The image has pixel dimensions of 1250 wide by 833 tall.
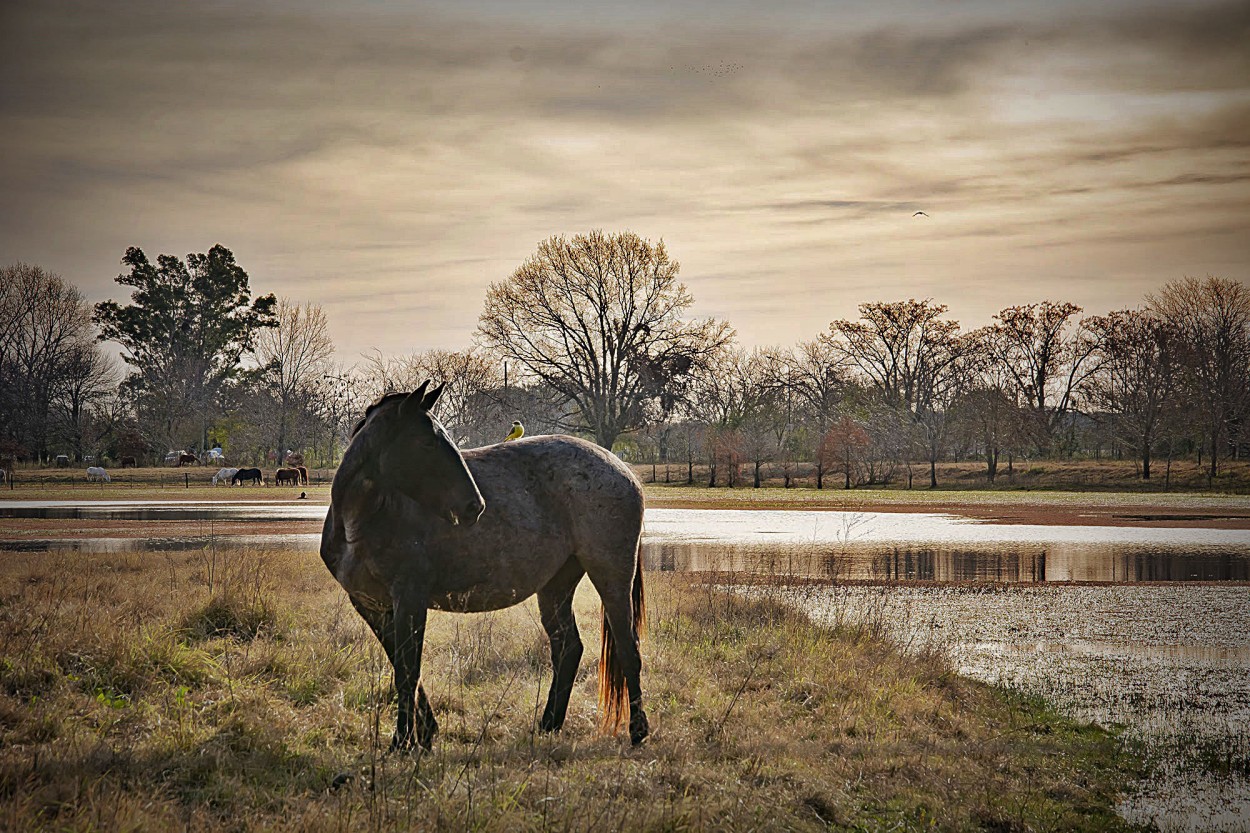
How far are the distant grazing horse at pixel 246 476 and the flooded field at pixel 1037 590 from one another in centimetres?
1937

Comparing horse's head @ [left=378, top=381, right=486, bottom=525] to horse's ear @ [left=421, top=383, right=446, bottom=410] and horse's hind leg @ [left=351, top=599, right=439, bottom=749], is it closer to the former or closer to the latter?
horse's ear @ [left=421, top=383, right=446, bottom=410]

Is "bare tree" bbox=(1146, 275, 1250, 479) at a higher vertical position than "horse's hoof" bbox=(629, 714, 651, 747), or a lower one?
higher

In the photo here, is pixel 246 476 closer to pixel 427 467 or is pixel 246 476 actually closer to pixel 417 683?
pixel 417 683

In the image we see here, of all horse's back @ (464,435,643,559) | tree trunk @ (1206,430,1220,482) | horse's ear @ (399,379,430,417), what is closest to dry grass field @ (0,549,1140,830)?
horse's back @ (464,435,643,559)

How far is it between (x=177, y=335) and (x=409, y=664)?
74.3 meters

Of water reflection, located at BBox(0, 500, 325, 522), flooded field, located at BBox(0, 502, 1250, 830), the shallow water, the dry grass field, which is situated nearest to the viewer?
the dry grass field

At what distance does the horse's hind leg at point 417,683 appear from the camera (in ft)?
18.9

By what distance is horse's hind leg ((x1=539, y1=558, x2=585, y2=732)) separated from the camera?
6535 millimetres

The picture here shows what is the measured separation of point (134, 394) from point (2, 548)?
60.4 m

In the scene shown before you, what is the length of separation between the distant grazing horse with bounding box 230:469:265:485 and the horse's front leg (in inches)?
2008

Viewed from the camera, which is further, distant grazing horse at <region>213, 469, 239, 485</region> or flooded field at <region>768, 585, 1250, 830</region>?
distant grazing horse at <region>213, 469, 239, 485</region>

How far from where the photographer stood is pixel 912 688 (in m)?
8.46

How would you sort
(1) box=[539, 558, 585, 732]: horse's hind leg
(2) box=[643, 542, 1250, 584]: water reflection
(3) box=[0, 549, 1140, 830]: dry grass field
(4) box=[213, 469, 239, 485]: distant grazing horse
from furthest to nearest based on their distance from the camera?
(4) box=[213, 469, 239, 485]: distant grazing horse < (2) box=[643, 542, 1250, 584]: water reflection < (1) box=[539, 558, 585, 732]: horse's hind leg < (3) box=[0, 549, 1140, 830]: dry grass field

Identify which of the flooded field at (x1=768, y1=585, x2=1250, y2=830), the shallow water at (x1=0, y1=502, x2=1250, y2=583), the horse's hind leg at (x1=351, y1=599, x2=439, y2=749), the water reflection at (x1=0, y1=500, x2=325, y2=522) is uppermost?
the horse's hind leg at (x1=351, y1=599, x2=439, y2=749)
